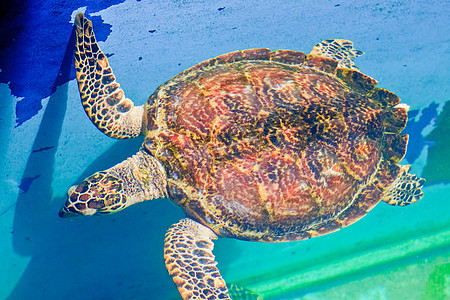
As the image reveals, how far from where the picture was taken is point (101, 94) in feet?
9.63

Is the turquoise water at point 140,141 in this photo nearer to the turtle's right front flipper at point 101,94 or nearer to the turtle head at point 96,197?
the turtle's right front flipper at point 101,94

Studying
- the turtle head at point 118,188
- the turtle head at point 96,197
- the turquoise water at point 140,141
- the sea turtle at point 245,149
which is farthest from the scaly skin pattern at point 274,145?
the turquoise water at point 140,141

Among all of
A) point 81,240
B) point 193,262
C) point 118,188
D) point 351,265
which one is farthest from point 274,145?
point 351,265

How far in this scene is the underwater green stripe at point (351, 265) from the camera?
14.5 feet

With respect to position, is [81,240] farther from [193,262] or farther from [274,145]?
[274,145]

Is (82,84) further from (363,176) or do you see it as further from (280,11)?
(363,176)

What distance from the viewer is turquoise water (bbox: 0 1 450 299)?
10.0 feet

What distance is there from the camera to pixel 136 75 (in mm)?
3285

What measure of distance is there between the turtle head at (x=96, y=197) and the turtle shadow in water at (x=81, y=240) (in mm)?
752

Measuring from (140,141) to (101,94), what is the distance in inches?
28.4

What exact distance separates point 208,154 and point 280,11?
1.88 m

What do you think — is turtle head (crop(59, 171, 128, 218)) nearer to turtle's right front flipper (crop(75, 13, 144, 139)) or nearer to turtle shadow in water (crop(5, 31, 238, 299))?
turtle's right front flipper (crop(75, 13, 144, 139))

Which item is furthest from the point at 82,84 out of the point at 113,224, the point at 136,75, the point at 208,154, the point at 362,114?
the point at 362,114

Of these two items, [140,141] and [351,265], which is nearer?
[140,141]
